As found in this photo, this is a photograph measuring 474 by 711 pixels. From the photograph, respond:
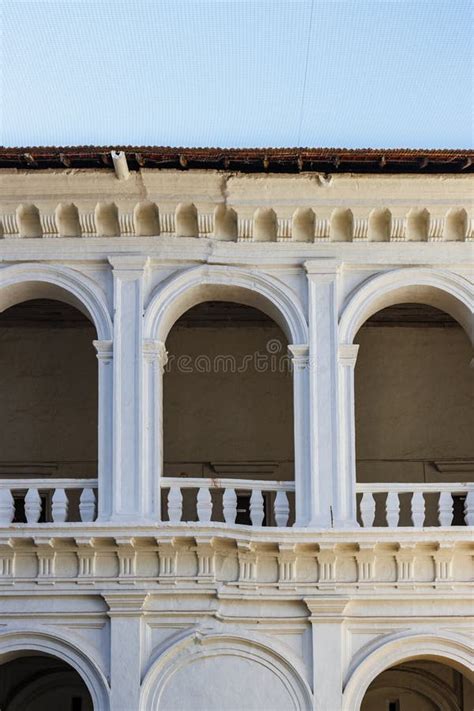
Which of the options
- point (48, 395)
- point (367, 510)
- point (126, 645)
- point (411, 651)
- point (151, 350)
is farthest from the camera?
point (48, 395)

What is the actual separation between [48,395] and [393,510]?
5.33 m

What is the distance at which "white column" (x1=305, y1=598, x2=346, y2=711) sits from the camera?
17359 mm

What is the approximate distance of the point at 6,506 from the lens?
17875 millimetres

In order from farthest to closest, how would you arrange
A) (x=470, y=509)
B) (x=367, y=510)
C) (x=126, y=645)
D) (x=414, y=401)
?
(x=414, y=401)
(x=470, y=509)
(x=367, y=510)
(x=126, y=645)

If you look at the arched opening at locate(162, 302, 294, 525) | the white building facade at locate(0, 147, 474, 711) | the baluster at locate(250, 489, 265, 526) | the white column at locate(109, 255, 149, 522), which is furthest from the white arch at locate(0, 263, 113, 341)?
the arched opening at locate(162, 302, 294, 525)

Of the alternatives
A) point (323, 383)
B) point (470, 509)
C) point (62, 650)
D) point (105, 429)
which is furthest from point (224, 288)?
point (62, 650)

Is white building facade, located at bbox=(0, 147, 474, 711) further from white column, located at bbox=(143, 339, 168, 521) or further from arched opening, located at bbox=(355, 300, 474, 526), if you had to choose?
arched opening, located at bbox=(355, 300, 474, 526)

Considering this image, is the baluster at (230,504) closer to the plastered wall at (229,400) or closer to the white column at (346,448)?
the white column at (346,448)

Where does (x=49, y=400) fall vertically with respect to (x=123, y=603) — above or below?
above

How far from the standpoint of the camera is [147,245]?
18531mm

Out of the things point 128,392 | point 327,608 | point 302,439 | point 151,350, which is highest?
point 151,350

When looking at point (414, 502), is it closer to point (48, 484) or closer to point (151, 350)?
point (151, 350)

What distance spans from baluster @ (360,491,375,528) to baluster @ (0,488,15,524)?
11.9 feet

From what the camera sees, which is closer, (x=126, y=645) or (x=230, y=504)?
(x=126, y=645)
